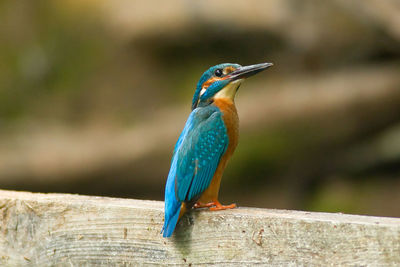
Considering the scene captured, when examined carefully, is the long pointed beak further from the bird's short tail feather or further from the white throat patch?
the bird's short tail feather

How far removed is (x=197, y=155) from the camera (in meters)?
2.57

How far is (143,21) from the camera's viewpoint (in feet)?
21.4

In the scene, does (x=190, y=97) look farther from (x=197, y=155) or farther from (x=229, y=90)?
(x=197, y=155)

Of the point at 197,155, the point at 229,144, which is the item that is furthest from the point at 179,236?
the point at 229,144

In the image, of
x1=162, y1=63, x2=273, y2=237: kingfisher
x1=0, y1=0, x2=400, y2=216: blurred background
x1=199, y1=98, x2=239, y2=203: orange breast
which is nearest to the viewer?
x1=162, y1=63, x2=273, y2=237: kingfisher

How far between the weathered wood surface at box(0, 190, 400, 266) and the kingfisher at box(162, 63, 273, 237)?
0.12 meters

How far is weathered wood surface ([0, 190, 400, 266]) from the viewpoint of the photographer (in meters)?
1.83

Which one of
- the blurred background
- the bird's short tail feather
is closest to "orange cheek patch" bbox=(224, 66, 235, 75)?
the bird's short tail feather

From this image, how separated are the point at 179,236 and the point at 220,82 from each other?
2.97 feet

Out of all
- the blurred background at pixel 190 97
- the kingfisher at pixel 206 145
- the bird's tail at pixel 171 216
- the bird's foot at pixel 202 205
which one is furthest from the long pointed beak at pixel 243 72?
the blurred background at pixel 190 97

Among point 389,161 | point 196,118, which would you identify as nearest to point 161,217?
point 196,118

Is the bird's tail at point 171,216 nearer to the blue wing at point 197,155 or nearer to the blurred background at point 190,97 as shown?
the blue wing at point 197,155

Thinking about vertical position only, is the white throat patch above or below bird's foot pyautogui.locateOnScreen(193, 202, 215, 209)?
above

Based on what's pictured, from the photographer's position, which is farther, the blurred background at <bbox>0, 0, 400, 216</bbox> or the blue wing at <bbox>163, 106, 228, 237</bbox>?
the blurred background at <bbox>0, 0, 400, 216</bbox>
